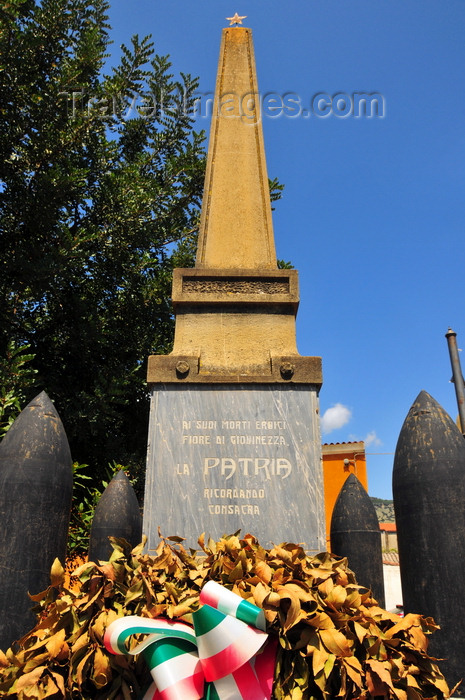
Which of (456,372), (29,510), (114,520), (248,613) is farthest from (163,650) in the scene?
(456,372)

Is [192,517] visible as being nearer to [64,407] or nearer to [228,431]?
[228,431]

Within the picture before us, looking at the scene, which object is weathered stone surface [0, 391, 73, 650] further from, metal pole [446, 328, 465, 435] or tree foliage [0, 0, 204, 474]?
metal pole [446, 328, 465, 435]

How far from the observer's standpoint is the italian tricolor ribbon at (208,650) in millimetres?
2191

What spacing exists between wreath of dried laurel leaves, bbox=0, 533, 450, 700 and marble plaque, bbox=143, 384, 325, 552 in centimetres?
120

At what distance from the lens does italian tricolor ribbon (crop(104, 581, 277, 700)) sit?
7.19 ft

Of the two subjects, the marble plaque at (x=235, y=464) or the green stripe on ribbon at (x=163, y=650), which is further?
the marble plaque at (x=235, y=464)

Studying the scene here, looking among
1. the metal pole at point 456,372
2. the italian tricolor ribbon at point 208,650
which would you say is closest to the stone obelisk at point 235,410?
the italian tricolor ribbon at point 208,650

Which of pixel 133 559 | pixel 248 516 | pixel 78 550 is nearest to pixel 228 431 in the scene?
pixel 248 516

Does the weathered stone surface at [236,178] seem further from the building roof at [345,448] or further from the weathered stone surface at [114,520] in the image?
the building roof at [345,448]

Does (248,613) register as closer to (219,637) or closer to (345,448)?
(219,637)

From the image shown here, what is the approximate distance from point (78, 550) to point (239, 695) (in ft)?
24.8

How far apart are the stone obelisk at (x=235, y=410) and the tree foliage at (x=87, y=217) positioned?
5900mm

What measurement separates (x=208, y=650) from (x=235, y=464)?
1955 mm

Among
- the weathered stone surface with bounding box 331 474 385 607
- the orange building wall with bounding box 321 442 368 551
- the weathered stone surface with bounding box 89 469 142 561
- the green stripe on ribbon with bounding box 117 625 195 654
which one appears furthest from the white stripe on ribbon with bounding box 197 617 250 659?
the orange building wall with bounding box 321 442 368 551
